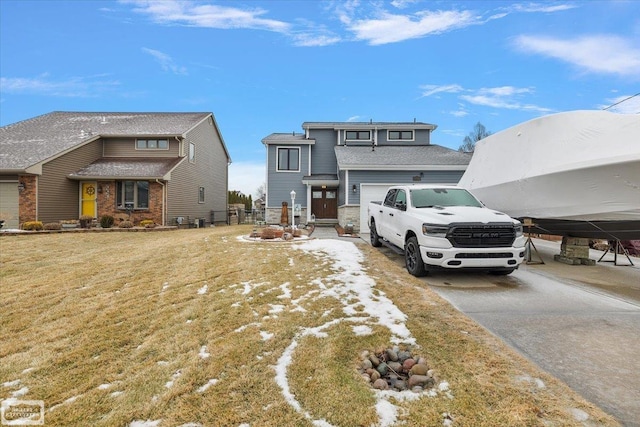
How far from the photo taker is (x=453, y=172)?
15055 mm

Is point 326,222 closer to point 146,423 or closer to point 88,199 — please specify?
point 88,199

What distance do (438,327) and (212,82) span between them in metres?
20.5

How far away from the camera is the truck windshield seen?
22.9ft

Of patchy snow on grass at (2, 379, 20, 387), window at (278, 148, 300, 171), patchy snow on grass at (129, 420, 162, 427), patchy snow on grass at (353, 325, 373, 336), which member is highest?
window at (278, 148, 300, 171)

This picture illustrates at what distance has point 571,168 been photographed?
20.5 feet

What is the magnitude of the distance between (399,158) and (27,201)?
1879 cm

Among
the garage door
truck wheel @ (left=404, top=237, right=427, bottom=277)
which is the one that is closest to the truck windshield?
truck wheel @ (left=404, top=237, right=427, bottom=277)

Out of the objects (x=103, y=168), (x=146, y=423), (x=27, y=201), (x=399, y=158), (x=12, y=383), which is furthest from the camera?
(x=103, y=168)

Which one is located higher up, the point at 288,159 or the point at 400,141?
the point at 400,141

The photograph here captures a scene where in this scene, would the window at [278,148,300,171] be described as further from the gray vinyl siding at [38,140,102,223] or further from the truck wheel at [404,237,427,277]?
the truck wheel at [404,237,427,277]

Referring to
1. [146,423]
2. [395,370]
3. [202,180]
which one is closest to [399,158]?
[202,180]

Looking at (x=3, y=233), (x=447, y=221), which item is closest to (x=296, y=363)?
(x=447, y=221)

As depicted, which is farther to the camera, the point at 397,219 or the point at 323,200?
the point at 323,200

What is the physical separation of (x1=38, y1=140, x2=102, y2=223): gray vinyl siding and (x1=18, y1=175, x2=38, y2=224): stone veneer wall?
0.60 ft
